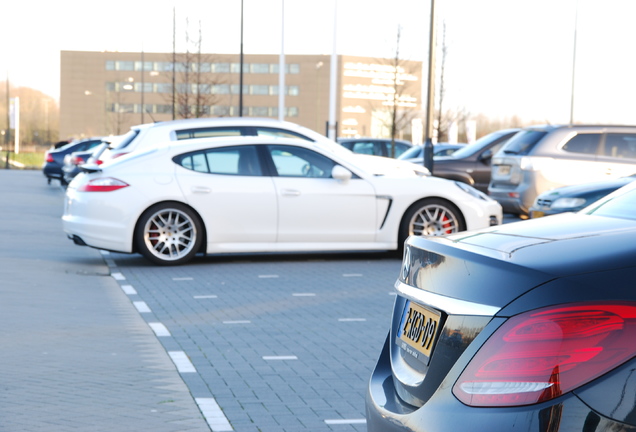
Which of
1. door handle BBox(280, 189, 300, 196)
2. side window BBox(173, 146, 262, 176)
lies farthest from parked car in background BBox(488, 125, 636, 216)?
side window BBox(173, 146, 262, 176)

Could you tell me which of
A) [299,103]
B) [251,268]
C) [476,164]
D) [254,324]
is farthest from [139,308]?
[299,103]

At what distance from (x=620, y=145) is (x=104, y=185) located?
921 centimetres

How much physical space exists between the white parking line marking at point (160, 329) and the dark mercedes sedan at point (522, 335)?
4457mm

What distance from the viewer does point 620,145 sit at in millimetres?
16578

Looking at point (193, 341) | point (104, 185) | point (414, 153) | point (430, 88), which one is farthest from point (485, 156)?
point (193, 341)

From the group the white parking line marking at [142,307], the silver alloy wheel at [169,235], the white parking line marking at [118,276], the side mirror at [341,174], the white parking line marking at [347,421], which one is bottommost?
the white parking line marking at [118,276]

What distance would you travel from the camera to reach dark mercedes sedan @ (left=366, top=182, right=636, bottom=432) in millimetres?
2447

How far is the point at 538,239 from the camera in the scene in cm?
302

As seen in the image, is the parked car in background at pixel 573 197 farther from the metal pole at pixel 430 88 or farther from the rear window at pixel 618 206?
the rear window at pixel 618 206

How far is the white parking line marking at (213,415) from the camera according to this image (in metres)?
4.92

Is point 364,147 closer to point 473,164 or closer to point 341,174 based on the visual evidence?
point 473,164

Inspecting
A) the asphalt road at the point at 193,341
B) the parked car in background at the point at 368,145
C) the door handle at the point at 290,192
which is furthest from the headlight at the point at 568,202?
the parked car in background at the point at 368,145

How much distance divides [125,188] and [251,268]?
5.88 ft

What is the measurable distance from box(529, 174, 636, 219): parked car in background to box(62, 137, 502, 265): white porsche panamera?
3.70 feet
